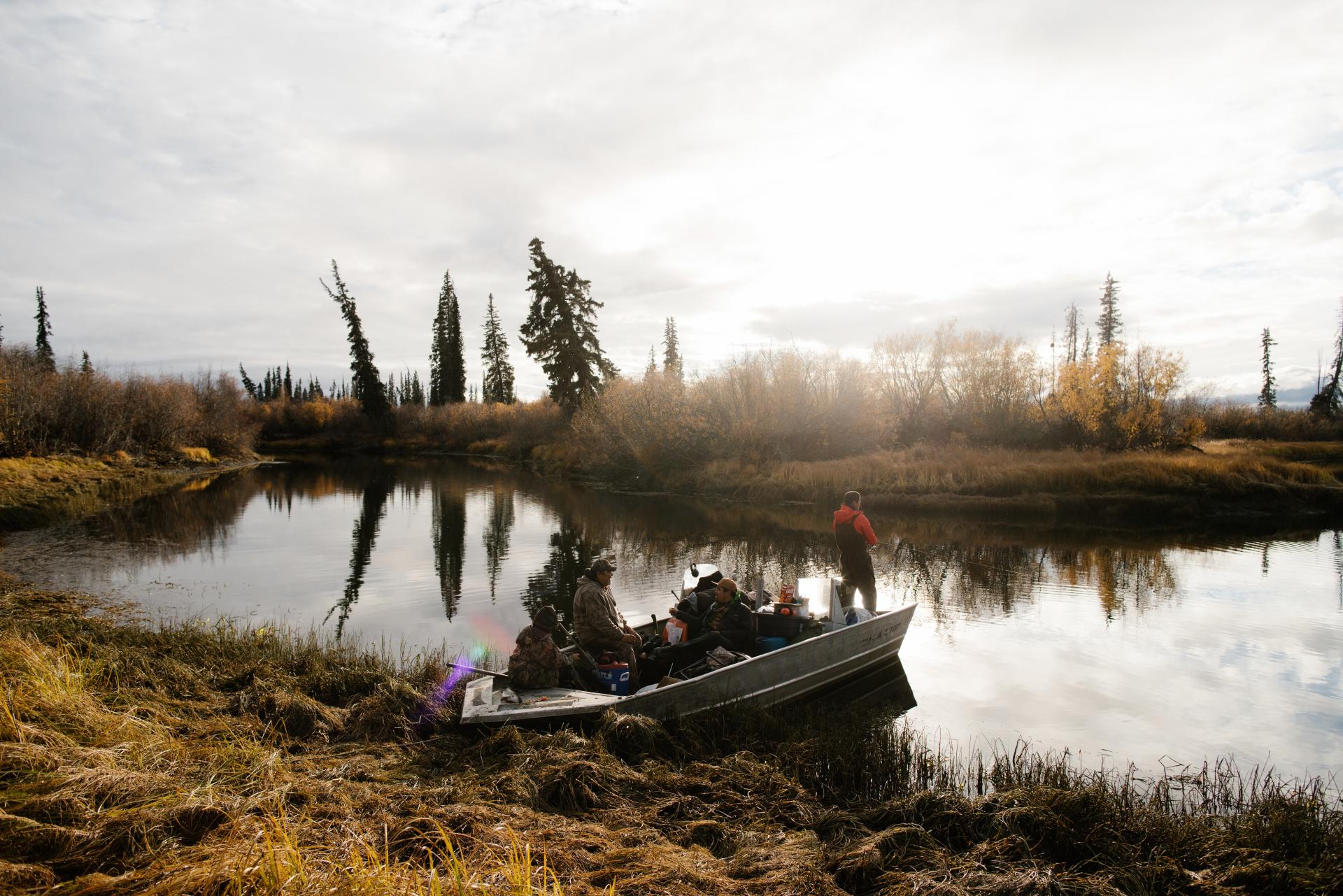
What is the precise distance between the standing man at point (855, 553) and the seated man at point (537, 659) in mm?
7164

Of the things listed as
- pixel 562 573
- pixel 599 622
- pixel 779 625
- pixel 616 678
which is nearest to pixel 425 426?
pixel 562 573

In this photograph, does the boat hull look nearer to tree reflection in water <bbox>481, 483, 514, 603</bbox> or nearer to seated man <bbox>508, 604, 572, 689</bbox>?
seated man <bbox>508, 604, 572, 689</bbox>

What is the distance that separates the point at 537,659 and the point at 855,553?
303 inches

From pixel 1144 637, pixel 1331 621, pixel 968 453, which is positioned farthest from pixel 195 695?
pixel 968 453

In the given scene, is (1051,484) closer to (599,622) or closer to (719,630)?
(719,630)

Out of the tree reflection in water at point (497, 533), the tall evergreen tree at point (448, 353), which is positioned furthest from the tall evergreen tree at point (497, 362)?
the tree reflection in water at point (497, 533)

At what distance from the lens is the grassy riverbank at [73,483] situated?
23141mm

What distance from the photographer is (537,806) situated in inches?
225

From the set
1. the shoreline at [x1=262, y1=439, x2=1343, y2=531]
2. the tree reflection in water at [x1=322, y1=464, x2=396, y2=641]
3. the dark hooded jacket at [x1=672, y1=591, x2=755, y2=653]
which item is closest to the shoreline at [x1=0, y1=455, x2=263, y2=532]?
the tree reflection in water at [x1=322, y1=464, x2=396, y2=641]

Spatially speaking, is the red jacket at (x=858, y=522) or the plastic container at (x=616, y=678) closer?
the plastic container at (x=616, y=678)

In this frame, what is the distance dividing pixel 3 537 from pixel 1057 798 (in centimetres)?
2458

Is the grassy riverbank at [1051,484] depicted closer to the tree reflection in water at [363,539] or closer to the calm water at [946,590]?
the calm water at [946,590]

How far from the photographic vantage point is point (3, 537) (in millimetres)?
18922

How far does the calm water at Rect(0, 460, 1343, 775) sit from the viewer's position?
906cm
